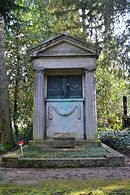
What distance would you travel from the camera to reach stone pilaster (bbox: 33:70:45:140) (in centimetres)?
647

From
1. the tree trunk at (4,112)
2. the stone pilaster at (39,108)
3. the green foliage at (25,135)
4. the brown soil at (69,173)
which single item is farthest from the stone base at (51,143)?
the green foliage at (25,135)

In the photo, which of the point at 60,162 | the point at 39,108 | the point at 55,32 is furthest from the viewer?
the point at 55,32

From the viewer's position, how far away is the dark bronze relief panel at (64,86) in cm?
720

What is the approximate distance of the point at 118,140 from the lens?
7.55m

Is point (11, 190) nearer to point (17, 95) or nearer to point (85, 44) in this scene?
point (85, 44)

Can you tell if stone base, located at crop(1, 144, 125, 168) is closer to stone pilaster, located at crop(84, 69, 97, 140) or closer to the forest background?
stone pilaster, located at crop(84, 69, 97, 140)

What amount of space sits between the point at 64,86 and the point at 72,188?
15.4ft

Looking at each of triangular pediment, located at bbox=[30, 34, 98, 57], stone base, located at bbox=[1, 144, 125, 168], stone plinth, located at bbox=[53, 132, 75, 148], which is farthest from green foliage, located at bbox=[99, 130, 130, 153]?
triangular pediment, located at bbox=[30, 34, 98, 57]

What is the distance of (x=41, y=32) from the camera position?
1028cm

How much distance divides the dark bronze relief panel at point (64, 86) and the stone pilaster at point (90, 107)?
648 millimetres

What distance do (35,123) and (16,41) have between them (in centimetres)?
551

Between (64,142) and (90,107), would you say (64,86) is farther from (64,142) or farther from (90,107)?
(64,142)

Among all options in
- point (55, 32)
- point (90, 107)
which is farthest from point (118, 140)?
point (55, 32)

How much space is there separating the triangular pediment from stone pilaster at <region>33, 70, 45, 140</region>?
0.78 m
